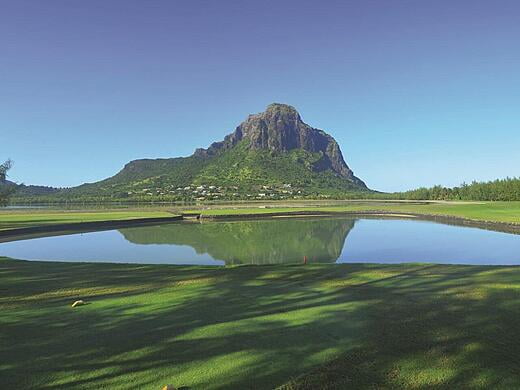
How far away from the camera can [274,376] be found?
20.3 ft

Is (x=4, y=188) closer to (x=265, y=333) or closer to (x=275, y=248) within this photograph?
(x=275, y=248)

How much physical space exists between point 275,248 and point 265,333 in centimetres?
2354

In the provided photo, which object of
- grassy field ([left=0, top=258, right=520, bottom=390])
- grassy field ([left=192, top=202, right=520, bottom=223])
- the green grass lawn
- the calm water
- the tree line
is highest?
the tree line

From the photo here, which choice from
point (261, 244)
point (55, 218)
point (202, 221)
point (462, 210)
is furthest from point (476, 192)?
point (55, 218)

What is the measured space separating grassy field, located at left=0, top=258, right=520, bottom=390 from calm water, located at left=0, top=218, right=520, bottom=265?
12.2m

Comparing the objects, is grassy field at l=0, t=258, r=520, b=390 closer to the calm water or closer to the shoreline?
the calm water

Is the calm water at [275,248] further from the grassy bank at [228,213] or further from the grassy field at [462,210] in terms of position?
the grassy field at [462,210]

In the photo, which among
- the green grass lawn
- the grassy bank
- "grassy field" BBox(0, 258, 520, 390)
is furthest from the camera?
the grassy bank

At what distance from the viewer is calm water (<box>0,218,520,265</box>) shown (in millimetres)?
26203

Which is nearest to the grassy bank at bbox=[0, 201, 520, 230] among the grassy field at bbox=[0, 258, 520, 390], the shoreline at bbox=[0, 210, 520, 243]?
the shoreline at bbox=[0, 210, 520, 243]

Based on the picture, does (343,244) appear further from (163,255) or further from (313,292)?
(313,292)

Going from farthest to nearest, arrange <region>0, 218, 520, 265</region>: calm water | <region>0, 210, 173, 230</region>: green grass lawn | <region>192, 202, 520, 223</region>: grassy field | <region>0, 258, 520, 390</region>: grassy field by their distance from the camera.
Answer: <region>192, 202, 520, 223</region>: grassy field
<region>0, 210, 173, 230</region>: green grass lawn
<region>0, 218, 520, 265</region>: calm water
<region>0, 258, 520, 390</region>: grassy field

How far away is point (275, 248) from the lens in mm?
31547

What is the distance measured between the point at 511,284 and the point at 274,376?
10556 mm
